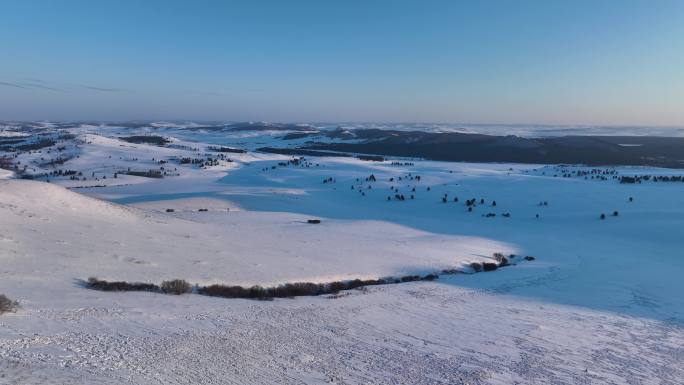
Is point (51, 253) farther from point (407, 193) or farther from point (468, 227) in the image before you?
point (407, 193)

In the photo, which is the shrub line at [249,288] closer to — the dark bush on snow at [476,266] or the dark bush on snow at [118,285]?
the dark bush on snow at [118,285]

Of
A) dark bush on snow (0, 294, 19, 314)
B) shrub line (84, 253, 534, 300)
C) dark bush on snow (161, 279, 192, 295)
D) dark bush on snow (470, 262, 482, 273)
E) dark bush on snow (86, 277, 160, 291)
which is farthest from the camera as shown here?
dark bush on snow (470, 262, 482, 273)

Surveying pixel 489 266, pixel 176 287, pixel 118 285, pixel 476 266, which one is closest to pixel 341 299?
pixel 176 287

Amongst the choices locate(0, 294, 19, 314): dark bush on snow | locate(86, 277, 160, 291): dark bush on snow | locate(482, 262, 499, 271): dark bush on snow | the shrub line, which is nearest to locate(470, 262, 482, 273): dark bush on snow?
locate(482, 262, 499, 271): dark bush on snow

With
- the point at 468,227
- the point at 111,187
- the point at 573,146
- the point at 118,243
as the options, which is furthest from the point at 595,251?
the point at 573,146

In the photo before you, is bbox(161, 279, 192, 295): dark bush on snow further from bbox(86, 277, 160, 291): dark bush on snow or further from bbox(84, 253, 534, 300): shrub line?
bbox(86, 277, 160, 291): dark bush on snow

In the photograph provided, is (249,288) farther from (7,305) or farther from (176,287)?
(7,305)
